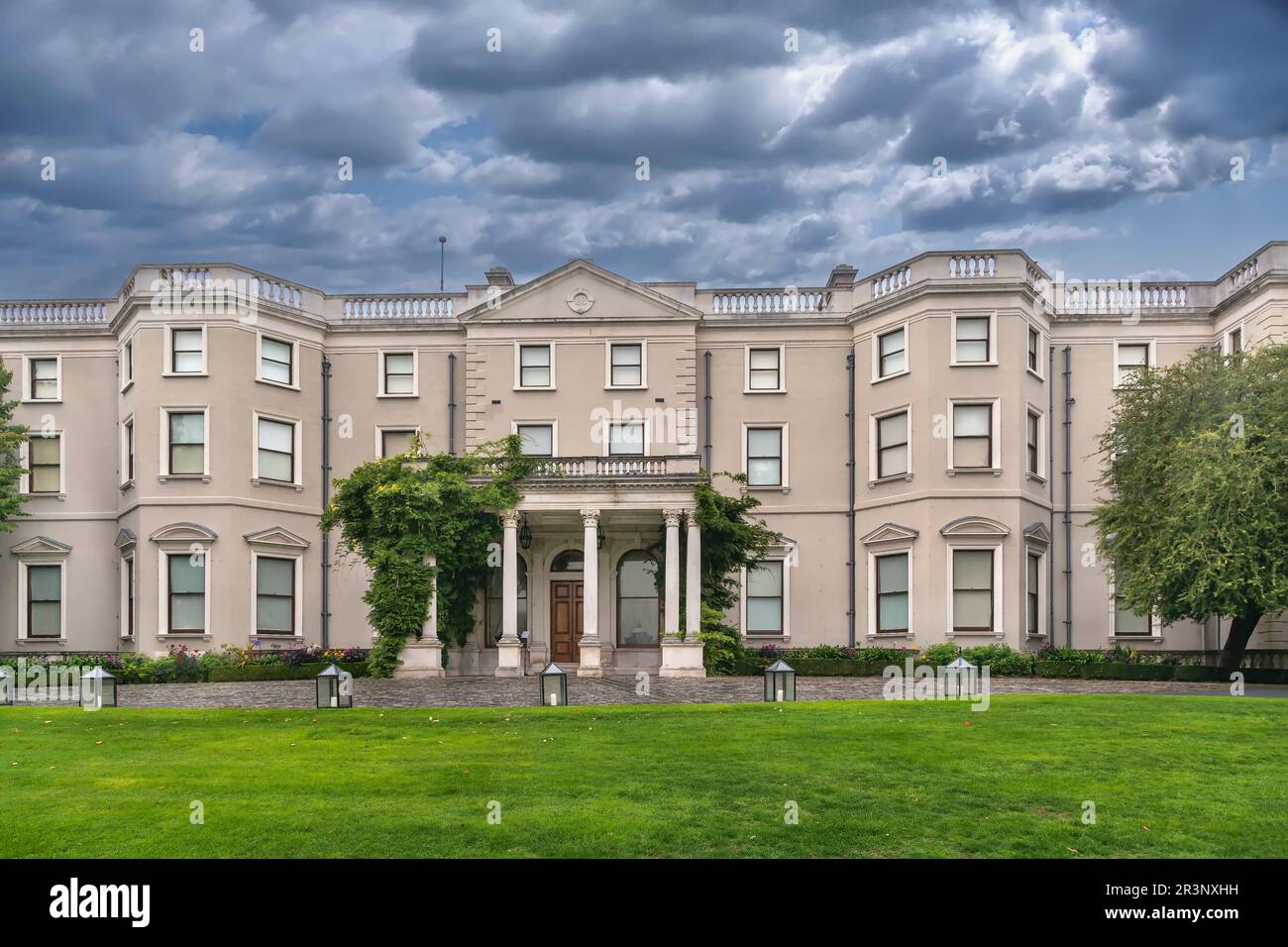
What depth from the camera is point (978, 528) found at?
106 ft

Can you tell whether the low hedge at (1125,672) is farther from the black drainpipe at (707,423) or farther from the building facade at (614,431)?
the black drainpipe at (707,423)

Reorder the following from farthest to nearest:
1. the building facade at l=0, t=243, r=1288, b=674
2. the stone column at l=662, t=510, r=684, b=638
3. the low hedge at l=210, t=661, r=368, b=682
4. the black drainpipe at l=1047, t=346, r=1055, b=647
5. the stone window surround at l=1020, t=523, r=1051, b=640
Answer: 1. the black drainpipe at l=1047, t=346, r=1055, b=647
2. the building facade at l=0, t=243, r=1288, b=674
3. the stone window surround at l=1020, t=523, r=1051, b=640
4. the low hedge at l=210, t=661, r=368, b=682
5. the stone column at l=662, t=510, r=684, b=638

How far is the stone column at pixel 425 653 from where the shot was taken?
1171 inches

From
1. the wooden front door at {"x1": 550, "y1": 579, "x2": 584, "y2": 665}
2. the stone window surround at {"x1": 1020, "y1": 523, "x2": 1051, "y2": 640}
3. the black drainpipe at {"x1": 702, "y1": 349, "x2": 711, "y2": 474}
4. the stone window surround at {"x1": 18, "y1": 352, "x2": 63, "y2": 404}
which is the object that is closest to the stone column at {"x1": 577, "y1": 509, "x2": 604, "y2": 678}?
the wooden front door at {"x1": 550, "y1": 579, "x2": 584, "y2": 665}

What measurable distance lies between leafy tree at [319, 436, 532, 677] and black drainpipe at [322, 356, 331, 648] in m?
4.99

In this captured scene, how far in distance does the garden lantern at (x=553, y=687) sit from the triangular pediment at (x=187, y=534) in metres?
15.3

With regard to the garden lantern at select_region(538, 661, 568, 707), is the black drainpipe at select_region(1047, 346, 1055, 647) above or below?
above

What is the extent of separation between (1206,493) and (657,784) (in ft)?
58.1

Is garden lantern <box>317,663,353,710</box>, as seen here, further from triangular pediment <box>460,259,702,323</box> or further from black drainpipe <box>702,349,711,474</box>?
black drainpipe <box>702,349,711,474</box>

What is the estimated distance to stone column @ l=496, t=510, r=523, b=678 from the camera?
29812 mm

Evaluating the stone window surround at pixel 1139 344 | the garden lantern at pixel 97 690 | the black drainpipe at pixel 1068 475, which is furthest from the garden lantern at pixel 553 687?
the stone window surround at pixel 1139 344

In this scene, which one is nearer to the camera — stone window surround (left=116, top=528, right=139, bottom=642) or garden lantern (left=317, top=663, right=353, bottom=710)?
garden lantern (left=317, top=663, right=353, bottom=710)

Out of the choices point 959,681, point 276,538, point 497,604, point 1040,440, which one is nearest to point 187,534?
point 276,538
